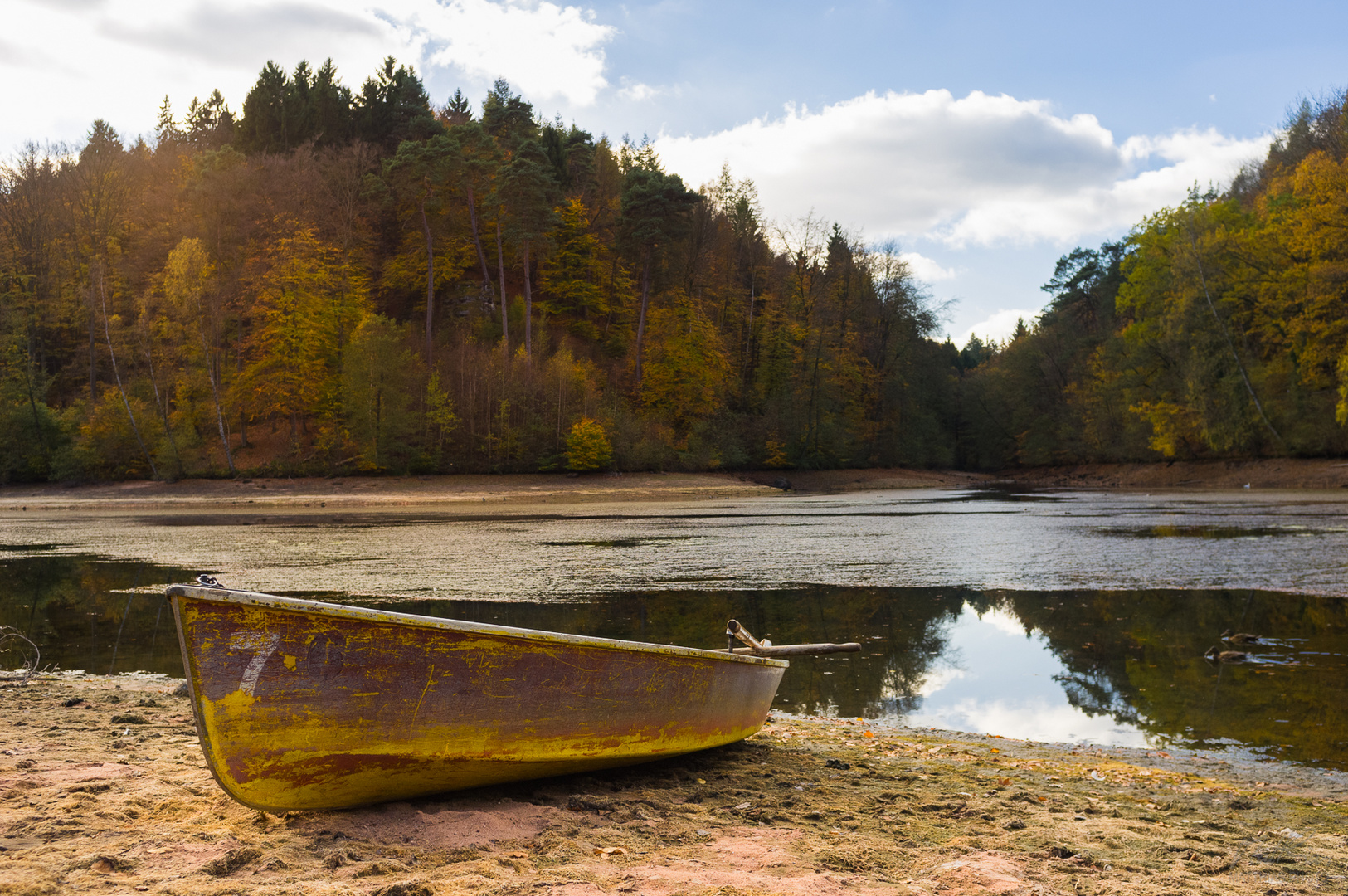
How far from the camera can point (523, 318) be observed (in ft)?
192

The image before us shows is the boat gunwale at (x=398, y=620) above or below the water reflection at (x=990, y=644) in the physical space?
above

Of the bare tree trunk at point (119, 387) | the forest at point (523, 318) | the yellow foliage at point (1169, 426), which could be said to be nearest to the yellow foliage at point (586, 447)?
the forest at point (523, 318)

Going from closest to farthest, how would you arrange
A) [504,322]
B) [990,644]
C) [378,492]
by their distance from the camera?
[990,644] → [378,492] → [504,322]

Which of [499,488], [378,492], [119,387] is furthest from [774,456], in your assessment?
[119,387]

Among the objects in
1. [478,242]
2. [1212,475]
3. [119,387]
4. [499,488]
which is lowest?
[499,488]

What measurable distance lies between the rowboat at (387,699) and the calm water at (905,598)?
365cm

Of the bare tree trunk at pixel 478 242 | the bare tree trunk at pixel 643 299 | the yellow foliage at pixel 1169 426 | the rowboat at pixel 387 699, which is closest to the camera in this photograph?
the rowboat at pixel 387 699

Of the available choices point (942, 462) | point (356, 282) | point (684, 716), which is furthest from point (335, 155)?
point (684, 716)

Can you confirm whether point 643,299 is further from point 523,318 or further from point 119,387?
point 119,387

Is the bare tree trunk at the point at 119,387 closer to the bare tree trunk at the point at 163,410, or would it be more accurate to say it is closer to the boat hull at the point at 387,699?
the bare tree trunk at the point at 163,410

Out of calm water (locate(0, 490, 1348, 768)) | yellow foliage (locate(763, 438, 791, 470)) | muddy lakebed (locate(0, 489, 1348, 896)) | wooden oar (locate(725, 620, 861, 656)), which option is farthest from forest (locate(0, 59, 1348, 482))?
wooden oar (locate(725, 620, 861, 656))

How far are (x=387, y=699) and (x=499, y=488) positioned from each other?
137ft

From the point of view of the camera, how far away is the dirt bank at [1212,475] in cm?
4184

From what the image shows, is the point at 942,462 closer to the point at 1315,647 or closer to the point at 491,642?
the point at 1315,647
